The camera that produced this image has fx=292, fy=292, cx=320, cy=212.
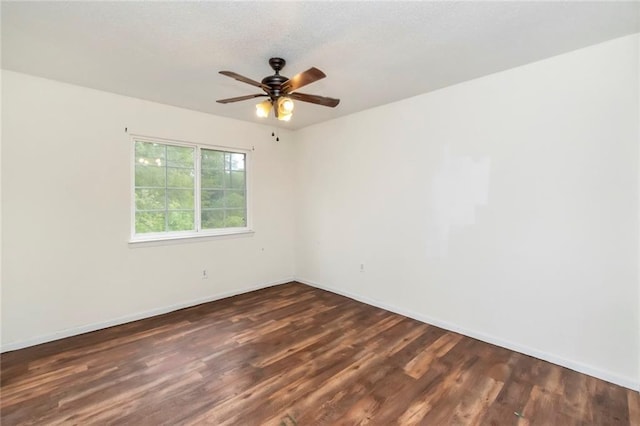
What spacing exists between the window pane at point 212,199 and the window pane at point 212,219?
0.10 metres

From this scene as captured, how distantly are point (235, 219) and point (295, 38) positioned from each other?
2974mm

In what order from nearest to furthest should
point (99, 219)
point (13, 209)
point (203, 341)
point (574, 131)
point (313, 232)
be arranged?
1. point (574, 131)
2. point (13, 209)
3. point (203, 341)
4. point (99, 219)
5. point (313, 232)

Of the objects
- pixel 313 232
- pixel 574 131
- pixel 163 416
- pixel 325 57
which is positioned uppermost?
pixel 325 57

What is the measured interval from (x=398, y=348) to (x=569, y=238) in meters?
1.77

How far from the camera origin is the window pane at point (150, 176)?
359 cm

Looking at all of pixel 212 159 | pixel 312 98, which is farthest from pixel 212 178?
pixel 312 98

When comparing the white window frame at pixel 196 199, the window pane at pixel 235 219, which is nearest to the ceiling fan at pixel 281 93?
the white window frame at pixel 196 199

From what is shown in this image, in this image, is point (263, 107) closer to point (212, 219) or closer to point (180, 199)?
point (180, 199)

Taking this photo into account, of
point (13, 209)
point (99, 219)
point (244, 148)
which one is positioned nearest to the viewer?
point (13, 209)

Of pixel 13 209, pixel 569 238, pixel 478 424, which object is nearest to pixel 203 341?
pixel 13 209

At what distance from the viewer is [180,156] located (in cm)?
392

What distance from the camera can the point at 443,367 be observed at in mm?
2492

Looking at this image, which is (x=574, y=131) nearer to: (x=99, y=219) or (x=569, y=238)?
(x=569, y=238)

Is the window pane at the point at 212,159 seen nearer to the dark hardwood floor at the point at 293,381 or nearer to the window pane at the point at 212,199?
the window pane at the point at 212,199
